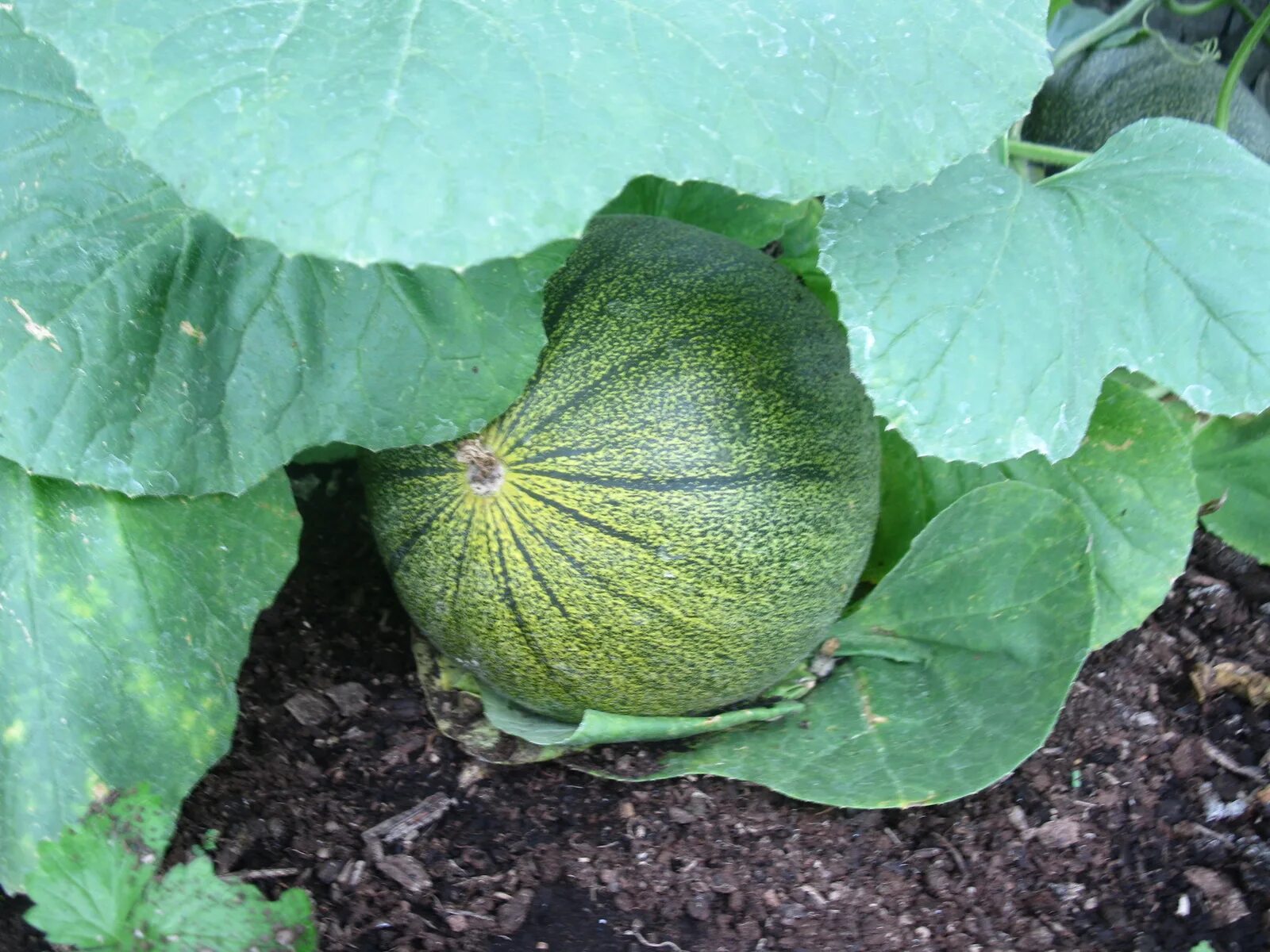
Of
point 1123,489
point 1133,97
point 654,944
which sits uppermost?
point 1133,97

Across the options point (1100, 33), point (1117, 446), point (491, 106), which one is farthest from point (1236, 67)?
point (491, 106)

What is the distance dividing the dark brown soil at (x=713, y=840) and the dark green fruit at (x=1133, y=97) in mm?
Answer: 1623

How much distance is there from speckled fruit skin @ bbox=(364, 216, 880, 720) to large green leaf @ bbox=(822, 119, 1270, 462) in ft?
0.93

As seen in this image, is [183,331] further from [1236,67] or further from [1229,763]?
[1236,67]

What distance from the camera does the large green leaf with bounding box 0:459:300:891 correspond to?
139cm

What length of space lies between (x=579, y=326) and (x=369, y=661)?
75 cm

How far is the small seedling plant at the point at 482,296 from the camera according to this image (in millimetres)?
1060

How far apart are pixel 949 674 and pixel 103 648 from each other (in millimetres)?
1244

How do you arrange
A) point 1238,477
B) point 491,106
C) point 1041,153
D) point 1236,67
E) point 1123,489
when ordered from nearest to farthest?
1. point 491,106
2. point 1123,489
3. point 1041,153
4. point 1238,477
5. point 1236,67

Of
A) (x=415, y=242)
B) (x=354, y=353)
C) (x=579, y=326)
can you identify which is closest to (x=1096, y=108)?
(x=579, y=326)

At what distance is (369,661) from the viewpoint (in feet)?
6.51

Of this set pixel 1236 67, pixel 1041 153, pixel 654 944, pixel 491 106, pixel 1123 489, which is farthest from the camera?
pixel 1236 67

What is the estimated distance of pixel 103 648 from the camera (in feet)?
4.70

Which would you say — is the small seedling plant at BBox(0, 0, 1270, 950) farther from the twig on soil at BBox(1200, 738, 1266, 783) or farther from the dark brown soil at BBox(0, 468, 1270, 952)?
the twig on soil at BBox(1200, 738, 1266, 783)
